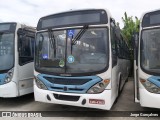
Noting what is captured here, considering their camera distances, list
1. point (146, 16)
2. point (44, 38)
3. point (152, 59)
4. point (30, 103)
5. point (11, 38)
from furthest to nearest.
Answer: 1. point (30, 103)
2. point (11, 38)
3. point (44, 38)
4. point (146, 16)
5. point (152, 59)

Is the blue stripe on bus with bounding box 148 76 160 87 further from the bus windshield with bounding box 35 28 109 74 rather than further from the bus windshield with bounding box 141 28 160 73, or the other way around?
the bus windshield with bounding box 35 28 109 74

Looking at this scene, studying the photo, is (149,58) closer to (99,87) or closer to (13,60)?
(99,87)

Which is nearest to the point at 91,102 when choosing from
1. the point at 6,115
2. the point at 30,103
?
the point at 6,115

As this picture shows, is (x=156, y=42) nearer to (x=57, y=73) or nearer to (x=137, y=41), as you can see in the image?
(x=137, y=41)

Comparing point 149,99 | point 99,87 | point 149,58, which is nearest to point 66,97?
point 99,87

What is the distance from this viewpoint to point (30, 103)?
27.2 feet

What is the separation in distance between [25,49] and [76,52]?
2.69m

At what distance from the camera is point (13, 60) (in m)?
7.49

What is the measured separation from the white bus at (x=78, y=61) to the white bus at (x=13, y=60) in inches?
46.5

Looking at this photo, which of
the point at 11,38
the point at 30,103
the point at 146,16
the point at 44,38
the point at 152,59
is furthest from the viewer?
the point at 30,103

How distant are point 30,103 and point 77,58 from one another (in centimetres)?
319

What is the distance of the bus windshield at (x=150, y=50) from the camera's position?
575 cm

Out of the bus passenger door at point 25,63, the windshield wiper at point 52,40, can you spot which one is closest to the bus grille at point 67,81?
the windshield wiper at point 52,40

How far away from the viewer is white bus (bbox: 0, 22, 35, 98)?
7.43 m
